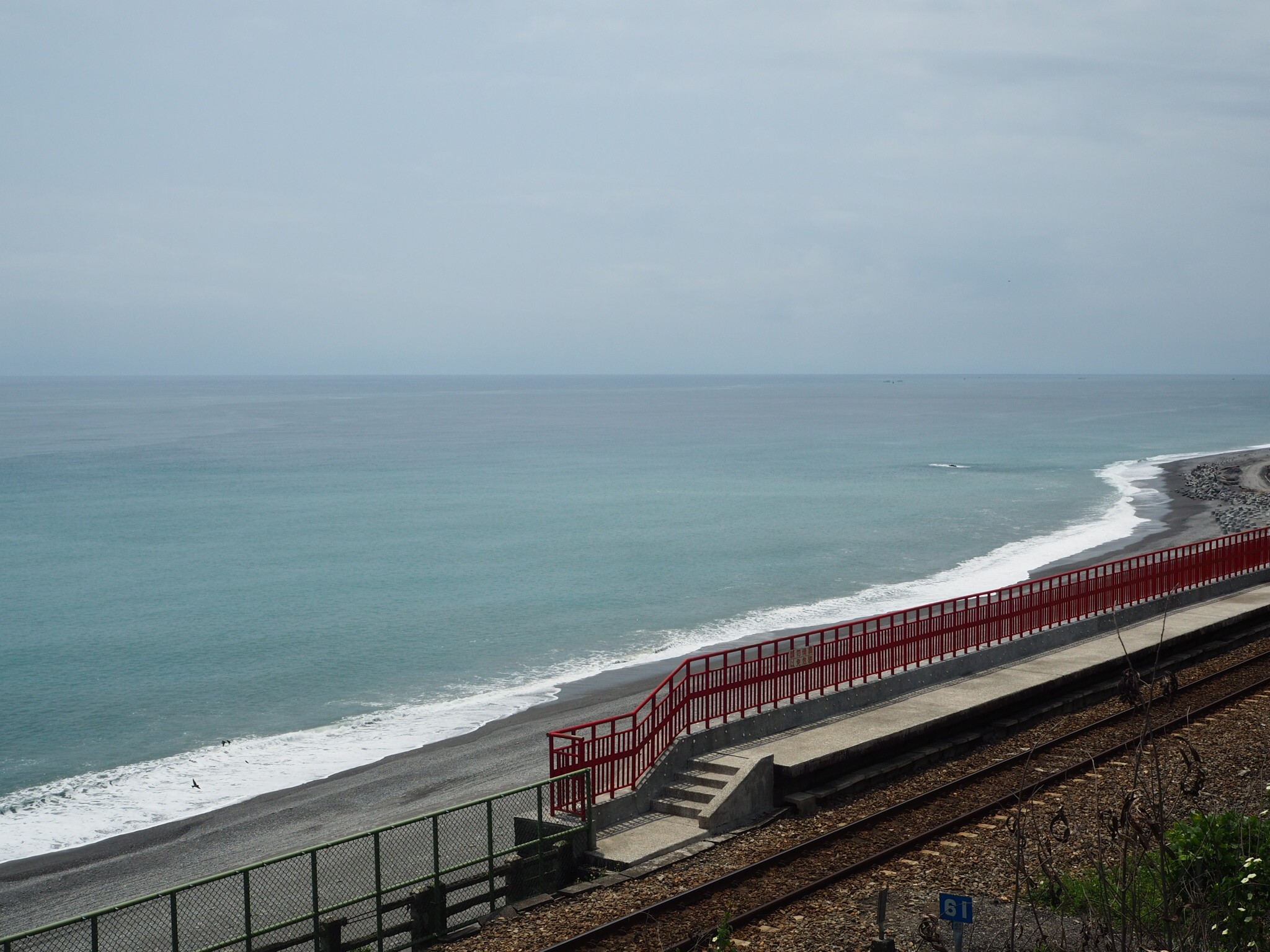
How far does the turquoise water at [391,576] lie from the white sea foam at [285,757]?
0.10 meters

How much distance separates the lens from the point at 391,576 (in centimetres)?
5059

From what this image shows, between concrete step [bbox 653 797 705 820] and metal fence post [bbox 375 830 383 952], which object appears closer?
metal fence post [bbox 375 830 383 952]

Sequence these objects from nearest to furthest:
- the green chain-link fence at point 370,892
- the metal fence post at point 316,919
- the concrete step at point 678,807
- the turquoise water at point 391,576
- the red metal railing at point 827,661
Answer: the metal fence post at point 316,919
the green chain-link fence at point 370,892
the concrete step at point 678,807
the red metal railing at point 827,661
the turquoise water at point 391,576

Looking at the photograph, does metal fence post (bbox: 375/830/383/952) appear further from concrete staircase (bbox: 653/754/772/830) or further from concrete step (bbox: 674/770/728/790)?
concrete step (bbox: 674/770/728/790)

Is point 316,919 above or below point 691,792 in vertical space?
above

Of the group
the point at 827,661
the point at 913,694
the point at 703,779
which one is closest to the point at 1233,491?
the point at 913,694

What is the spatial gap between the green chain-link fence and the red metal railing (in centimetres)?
101

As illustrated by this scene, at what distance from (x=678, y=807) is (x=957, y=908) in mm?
8017

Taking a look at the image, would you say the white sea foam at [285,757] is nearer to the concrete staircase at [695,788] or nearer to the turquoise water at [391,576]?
the turquoise water at [391,576]

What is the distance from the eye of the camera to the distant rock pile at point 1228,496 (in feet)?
195

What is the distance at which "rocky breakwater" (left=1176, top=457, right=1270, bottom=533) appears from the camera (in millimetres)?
60375

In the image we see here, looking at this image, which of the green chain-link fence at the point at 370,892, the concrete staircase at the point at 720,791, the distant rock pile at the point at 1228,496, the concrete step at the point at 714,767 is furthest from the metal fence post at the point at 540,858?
the distant rock pile at the point at 1228,496

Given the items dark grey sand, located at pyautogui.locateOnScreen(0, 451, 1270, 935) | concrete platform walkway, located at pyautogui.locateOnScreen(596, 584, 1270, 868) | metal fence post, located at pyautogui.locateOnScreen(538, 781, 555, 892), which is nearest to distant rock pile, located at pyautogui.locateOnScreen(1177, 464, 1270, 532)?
concrete platform walkway, located at pyautogui.locateOnScreen(596, 584, 1270, 868)

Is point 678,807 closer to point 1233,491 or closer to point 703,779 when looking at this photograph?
point 703,779
